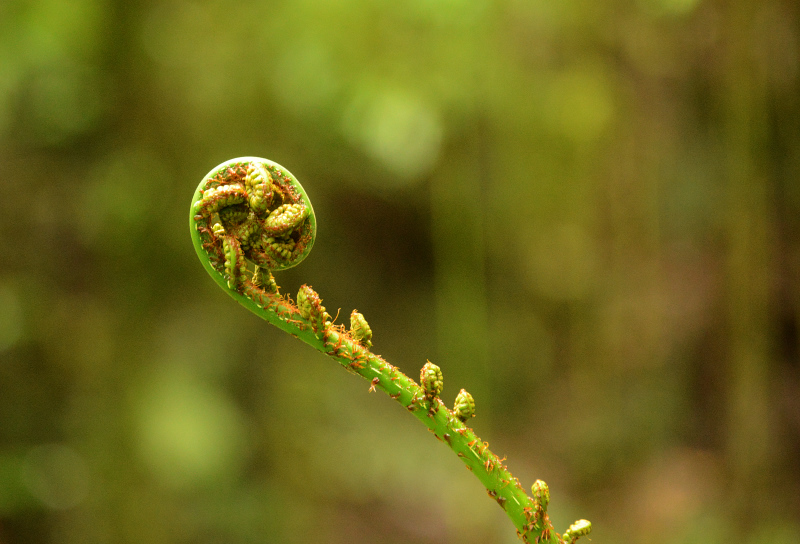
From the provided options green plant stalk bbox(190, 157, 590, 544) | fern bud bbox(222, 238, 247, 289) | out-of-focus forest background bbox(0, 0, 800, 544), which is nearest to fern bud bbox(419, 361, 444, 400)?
green plant stalk bbox(190, 157, 590, 544)

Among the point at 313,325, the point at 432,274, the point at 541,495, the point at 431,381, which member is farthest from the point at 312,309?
Result: the point at 432,274

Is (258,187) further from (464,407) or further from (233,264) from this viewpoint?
(464,407)

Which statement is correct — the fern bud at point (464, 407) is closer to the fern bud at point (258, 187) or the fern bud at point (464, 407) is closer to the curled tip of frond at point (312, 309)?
the curled tip of frond at point (312, 309)

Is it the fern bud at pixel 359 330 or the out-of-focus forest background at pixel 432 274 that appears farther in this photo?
the out-of-focus forest background at pixel 432 274

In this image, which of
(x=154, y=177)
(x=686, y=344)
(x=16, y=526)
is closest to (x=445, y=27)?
(x=154, y=177)

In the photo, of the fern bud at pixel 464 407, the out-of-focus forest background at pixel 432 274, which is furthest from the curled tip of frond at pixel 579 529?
the out-of-focus forest background at pixel 432 274

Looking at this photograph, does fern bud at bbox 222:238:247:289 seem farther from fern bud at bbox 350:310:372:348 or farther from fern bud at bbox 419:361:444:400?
fern bud at bbox 419:361:444:400
